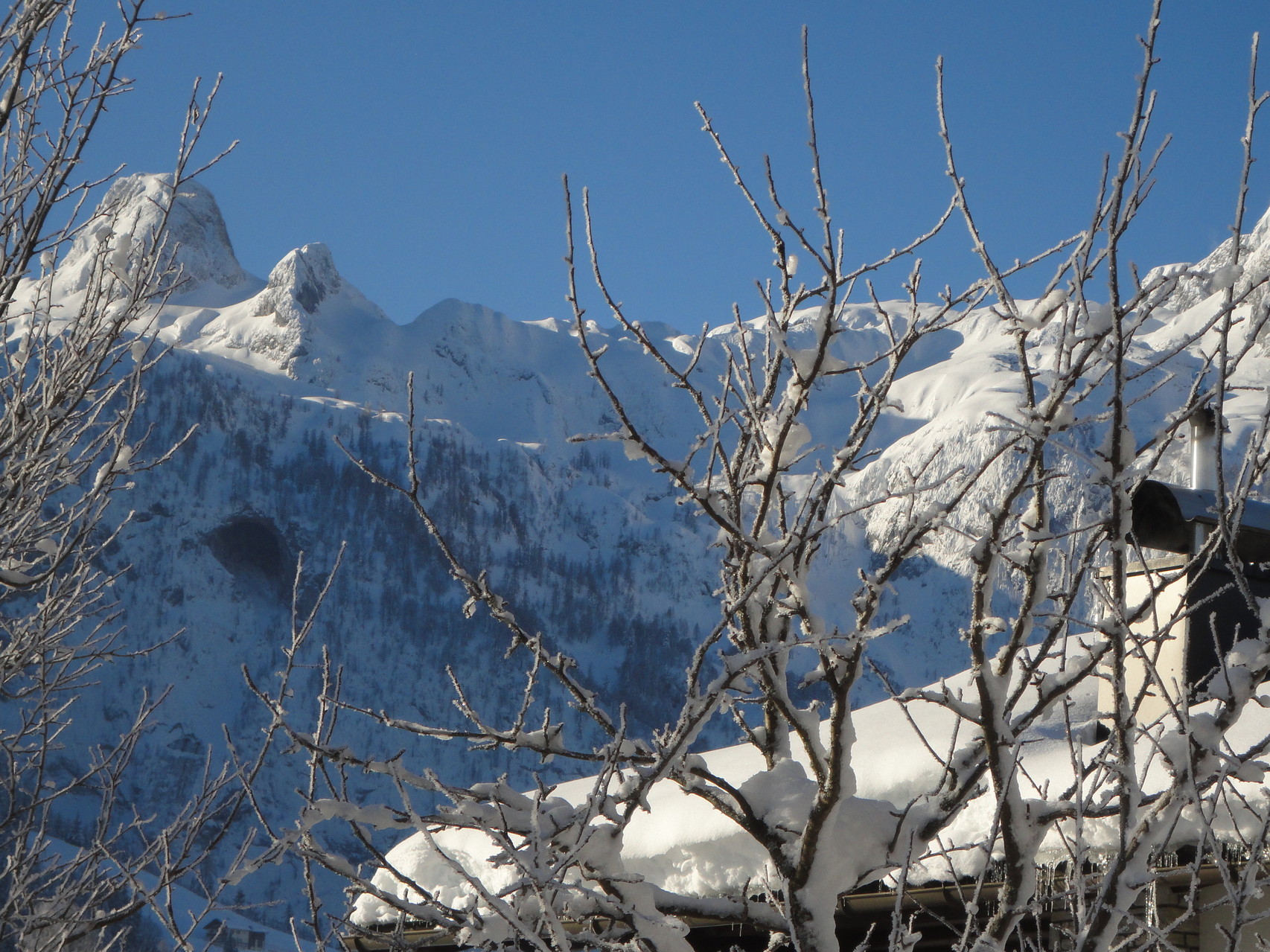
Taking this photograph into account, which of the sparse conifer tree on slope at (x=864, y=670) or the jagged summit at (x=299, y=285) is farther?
the jagged summit at (x=299, y=285)

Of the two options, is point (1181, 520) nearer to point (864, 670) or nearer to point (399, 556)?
point (864, 670)

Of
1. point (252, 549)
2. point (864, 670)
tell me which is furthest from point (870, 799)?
point (252, 549)

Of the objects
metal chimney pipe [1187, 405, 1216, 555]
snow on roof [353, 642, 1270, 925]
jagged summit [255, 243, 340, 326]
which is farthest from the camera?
jagged summit [255, 243, 340, 326]

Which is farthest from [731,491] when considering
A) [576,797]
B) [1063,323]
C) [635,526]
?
[635,526]

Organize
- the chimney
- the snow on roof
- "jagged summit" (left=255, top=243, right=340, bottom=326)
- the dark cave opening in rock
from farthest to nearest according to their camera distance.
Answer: "jagged summit" (left=255, top=243, right=340, bottom=326), the dark cave opening in rock, the chimney, the snow on roof

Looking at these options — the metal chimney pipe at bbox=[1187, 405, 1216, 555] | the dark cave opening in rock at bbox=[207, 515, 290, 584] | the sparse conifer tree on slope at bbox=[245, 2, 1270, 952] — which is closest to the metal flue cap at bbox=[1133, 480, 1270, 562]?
the metal chimney pipe at bbox=[1187, 405, 1216, 555]

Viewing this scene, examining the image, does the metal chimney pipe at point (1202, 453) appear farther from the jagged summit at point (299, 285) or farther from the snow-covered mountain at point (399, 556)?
the jagged summit at point (299, 285)

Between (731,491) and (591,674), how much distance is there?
2255 inches

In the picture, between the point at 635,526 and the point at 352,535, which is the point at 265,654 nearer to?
the point at 352,535

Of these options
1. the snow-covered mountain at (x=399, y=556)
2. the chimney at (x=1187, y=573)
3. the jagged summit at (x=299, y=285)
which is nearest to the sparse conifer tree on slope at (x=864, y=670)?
the chimney at (x=1187, y=573)

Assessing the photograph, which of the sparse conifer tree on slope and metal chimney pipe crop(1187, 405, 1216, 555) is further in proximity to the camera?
metal chimney pipe crop(1187, 405, 1216, 555)

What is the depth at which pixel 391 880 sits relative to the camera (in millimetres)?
3811

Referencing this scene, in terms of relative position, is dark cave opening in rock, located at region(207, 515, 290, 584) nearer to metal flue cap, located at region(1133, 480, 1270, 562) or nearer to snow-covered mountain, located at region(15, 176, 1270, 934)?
snow-covered mountain, located at region(15, 176, 1270, 934)

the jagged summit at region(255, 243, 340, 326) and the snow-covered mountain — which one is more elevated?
the jagged summit at region(255, 243, 340, 326)
